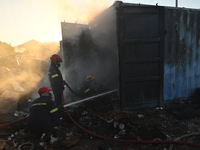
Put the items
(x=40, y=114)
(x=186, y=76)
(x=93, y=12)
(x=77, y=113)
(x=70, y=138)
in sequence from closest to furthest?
(x=40, y=114), (x=70, y=138), (x=77, y=113), (x=186, y=76), (x=93, y=12)

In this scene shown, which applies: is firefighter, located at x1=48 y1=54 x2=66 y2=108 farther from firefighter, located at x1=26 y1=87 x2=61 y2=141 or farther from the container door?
the container door

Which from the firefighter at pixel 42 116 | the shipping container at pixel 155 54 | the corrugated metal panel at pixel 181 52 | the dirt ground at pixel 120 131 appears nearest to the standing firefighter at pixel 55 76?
the dirt ground at pixel 120 131

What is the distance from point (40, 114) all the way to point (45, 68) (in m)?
9.57

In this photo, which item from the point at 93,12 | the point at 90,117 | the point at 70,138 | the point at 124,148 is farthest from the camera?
the point at 93,12

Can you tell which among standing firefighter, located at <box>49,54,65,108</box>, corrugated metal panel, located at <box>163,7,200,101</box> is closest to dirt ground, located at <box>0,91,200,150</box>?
corrugated metal panel, located at <box>163,7,200,101</box>

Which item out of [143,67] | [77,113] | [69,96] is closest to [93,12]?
[143,67]

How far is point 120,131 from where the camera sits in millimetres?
3479

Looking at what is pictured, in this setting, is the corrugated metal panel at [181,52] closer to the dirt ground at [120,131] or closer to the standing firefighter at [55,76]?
the dirt ground at [120,131]

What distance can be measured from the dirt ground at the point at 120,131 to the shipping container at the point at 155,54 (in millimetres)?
539

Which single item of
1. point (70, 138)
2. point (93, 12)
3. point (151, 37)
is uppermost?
point (93, 12)

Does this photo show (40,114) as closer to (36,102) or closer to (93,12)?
(36,102)

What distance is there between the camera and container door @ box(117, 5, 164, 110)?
13.9 feet

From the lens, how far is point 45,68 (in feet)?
39.0

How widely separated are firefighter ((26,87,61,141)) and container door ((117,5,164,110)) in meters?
2.34
